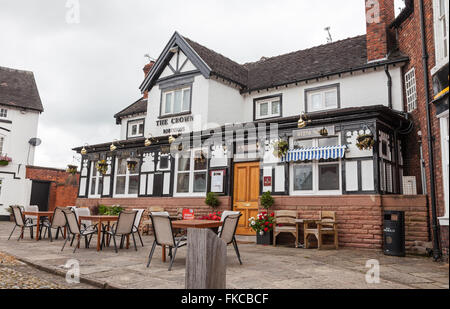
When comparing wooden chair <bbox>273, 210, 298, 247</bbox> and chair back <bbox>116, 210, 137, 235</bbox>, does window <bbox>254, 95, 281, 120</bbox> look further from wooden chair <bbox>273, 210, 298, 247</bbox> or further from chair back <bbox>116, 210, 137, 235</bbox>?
chair back <bbox>116, 210, 137, 235</bbox>

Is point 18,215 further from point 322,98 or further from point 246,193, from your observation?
point 322,98

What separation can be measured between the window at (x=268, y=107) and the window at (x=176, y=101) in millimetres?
2817

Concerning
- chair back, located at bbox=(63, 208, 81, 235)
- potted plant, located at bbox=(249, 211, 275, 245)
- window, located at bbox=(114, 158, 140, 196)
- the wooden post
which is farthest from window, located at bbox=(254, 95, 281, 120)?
the wooden post

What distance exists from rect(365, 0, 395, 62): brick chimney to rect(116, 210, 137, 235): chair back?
924cm

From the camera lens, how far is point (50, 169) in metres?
25.6

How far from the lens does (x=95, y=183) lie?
56.7ft

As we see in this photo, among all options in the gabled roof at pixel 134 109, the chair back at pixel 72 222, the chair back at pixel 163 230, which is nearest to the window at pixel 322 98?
the gabled roof at pixel 134 109

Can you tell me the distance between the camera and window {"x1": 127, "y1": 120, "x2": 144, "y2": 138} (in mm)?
17891

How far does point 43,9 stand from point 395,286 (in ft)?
21.7

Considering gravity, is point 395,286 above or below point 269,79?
below

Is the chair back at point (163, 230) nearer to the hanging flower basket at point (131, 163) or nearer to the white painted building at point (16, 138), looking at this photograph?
the hanging flower basket at point (131, 163)

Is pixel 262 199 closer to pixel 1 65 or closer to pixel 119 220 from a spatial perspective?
pixel 119 220
